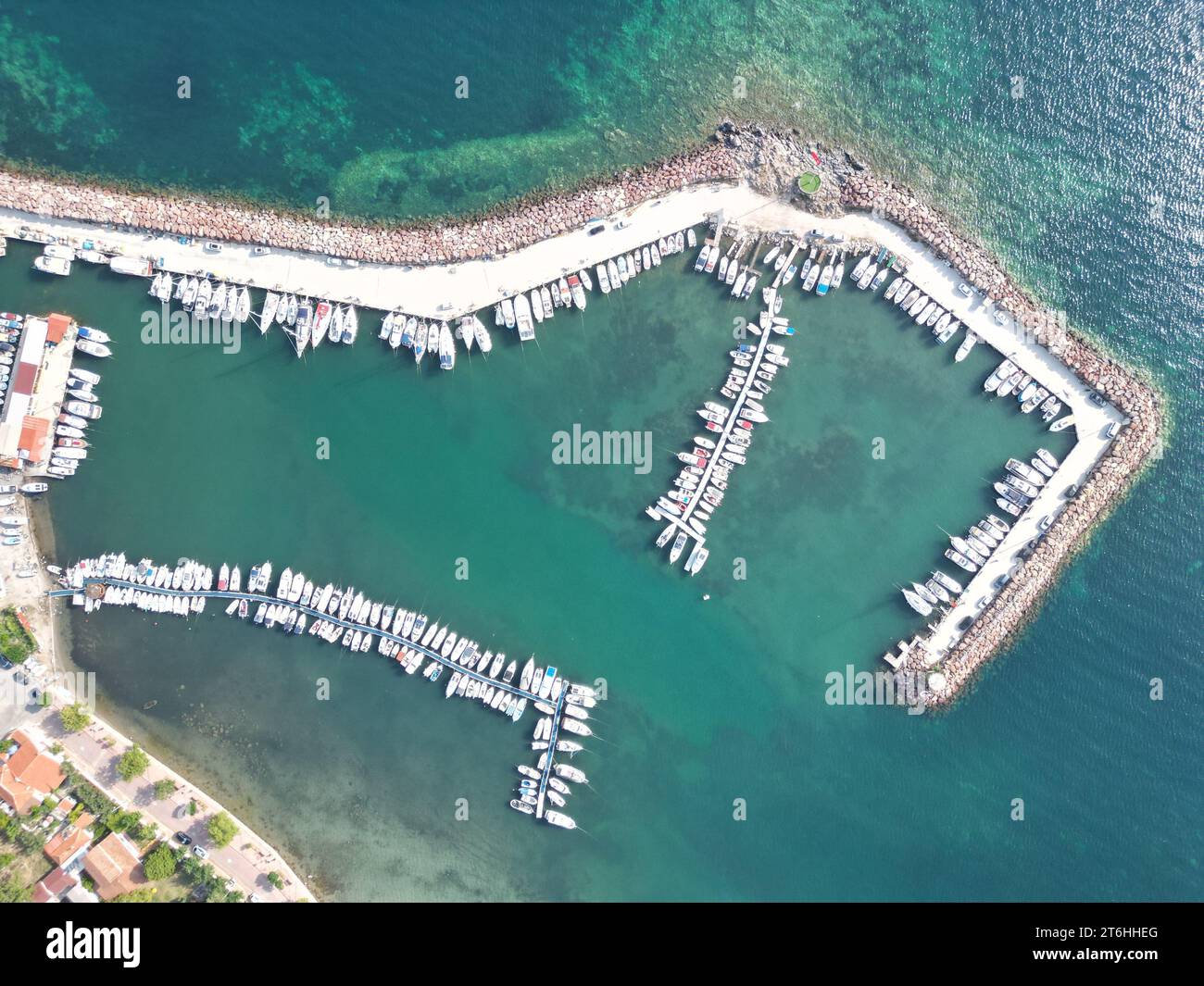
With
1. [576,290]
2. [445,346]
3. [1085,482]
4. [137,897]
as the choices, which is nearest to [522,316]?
[576,290]

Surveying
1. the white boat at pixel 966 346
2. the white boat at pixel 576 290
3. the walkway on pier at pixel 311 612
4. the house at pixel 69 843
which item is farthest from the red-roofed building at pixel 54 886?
the white boat at pixel 966 346

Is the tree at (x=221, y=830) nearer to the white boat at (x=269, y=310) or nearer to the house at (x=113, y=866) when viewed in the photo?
the house at (x=113, y=866)

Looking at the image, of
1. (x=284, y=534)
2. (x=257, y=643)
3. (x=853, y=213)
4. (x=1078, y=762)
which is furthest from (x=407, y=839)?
(x=853, y=213)

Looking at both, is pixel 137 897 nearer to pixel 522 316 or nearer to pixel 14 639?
pixel 14 639

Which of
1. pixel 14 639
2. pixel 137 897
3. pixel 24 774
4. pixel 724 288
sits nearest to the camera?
pixel 137 897

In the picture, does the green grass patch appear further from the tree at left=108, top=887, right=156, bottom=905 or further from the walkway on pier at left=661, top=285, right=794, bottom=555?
the walkway on pier at left=661, top=285, right=794, bottom=555
